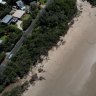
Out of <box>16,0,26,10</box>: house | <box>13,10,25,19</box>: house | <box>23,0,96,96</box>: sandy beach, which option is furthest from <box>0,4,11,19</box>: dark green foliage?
<box>23,0,96,96</box>: sandy beach

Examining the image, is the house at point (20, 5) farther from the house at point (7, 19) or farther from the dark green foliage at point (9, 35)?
the dark green foliage at point (9, 35)

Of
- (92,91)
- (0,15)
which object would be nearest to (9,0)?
(0,15)

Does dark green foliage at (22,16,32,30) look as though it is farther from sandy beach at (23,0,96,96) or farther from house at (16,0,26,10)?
sandy beach at (23,0,96,96)

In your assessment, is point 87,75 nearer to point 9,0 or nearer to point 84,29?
point 84,29

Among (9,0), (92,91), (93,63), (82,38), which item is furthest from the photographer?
(9,0)

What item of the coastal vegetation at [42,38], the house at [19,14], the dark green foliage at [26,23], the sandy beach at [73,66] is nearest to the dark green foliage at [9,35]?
the dark green foliage at [26,23]
